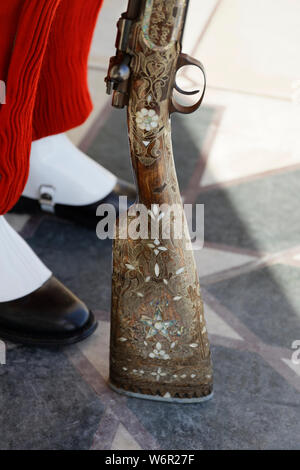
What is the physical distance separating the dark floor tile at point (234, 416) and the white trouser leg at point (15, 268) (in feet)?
0.76

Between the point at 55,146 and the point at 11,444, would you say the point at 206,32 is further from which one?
the point at 11,444

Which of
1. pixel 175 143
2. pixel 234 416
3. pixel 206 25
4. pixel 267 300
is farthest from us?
pixel 206 25

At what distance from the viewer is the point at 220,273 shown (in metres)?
1.17

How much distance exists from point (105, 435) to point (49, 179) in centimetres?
52

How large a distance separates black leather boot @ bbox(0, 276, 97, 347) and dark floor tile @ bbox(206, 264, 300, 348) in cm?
24

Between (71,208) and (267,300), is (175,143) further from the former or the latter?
(267,300)

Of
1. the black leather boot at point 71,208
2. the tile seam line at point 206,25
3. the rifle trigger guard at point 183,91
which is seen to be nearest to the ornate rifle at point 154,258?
the rifle trigger guard at point 183,91

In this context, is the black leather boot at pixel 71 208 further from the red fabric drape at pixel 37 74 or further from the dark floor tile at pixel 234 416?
the dark floor tile at pixel 234 416

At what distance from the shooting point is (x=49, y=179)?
1231mm

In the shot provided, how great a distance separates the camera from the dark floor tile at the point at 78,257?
3.66ft

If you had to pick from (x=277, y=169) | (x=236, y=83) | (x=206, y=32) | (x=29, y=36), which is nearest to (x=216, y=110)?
(x=236, y=83)

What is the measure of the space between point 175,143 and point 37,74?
2.28 feet

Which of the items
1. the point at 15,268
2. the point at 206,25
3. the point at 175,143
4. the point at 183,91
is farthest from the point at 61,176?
the point at 206,25

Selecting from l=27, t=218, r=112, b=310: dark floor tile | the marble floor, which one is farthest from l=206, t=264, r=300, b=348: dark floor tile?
l=27, t=218, r=112, b=310: dark floor tile
